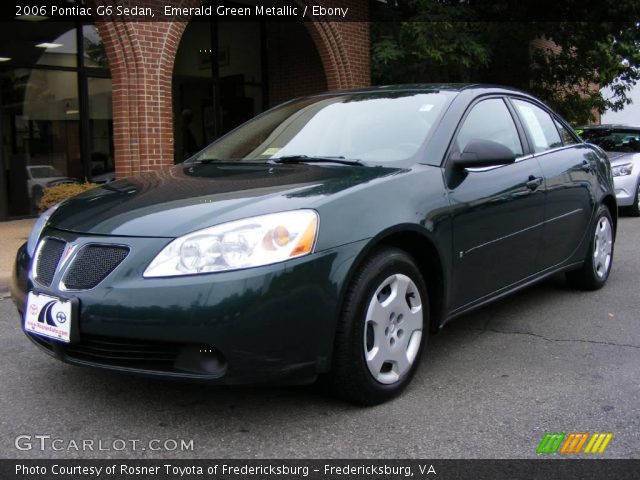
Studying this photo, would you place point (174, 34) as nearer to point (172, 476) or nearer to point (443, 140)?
point (443, 140)

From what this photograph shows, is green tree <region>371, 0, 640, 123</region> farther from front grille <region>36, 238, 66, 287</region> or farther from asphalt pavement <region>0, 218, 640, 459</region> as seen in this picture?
front grille <region>36, 238, 66, 287</region>

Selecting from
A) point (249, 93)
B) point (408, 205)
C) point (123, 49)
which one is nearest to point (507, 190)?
point (408, 205)

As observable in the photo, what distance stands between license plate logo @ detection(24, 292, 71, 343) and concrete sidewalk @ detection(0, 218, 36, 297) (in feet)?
9.79

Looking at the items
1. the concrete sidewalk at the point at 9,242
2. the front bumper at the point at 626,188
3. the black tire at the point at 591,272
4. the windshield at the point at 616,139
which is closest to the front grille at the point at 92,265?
the concrete sidewalk at the point at 9,242

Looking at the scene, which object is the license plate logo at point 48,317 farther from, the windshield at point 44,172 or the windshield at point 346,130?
the windshield at point 44,172

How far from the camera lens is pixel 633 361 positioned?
3740 millimetres

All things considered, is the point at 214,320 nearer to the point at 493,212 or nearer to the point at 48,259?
the point at 48,259

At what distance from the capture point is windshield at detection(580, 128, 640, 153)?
11188 mm

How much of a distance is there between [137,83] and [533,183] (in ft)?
19.1

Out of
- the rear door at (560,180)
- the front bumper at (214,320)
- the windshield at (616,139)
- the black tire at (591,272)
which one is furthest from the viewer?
the windshield at (616,139)

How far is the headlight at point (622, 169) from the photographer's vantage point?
10359 millimetres

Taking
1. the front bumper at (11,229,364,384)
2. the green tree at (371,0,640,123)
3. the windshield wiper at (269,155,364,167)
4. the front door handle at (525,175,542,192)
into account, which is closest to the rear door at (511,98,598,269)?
the front door handle at (525,175,542,192)

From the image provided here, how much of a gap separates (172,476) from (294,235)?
3.38 ft

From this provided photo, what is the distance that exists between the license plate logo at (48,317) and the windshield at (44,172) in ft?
25.9
